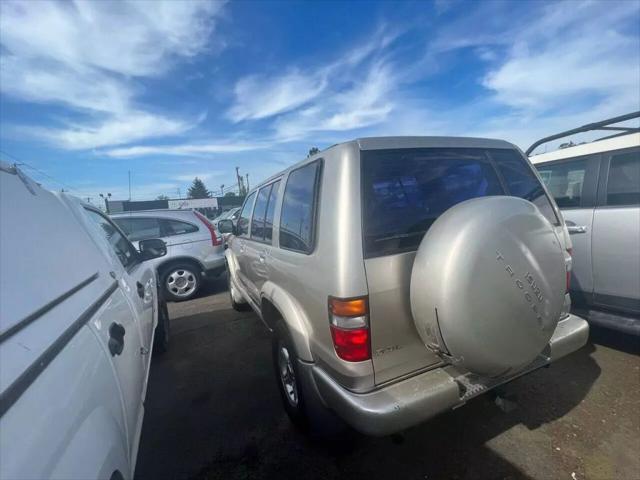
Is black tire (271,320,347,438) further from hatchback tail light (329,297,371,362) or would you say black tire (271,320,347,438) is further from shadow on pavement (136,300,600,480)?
hatchback tail light (329,297,371,362)

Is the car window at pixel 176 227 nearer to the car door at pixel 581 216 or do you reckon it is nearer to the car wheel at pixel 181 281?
the car wheel at pixel 181 281

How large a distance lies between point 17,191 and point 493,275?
2189mm

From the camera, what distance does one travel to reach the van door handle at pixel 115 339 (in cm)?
147

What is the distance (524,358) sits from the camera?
172cm

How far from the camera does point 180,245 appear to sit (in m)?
6.46

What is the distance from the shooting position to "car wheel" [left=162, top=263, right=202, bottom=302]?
253 inches

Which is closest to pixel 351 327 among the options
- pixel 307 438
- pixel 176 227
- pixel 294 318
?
pixel 294 318

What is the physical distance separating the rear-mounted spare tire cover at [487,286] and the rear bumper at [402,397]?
0.61 feet

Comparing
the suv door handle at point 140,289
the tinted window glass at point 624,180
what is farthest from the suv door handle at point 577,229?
the suv door handle at point 140,289

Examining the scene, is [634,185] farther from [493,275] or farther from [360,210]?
[360,210]

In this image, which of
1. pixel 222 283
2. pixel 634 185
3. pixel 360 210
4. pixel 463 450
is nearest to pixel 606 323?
pixel 634 185

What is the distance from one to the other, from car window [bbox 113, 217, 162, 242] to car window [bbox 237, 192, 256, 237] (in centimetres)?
301

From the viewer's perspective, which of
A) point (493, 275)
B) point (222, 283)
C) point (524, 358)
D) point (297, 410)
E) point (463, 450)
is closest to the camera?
point (493, 275)

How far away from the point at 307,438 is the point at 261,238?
1.72 metres
